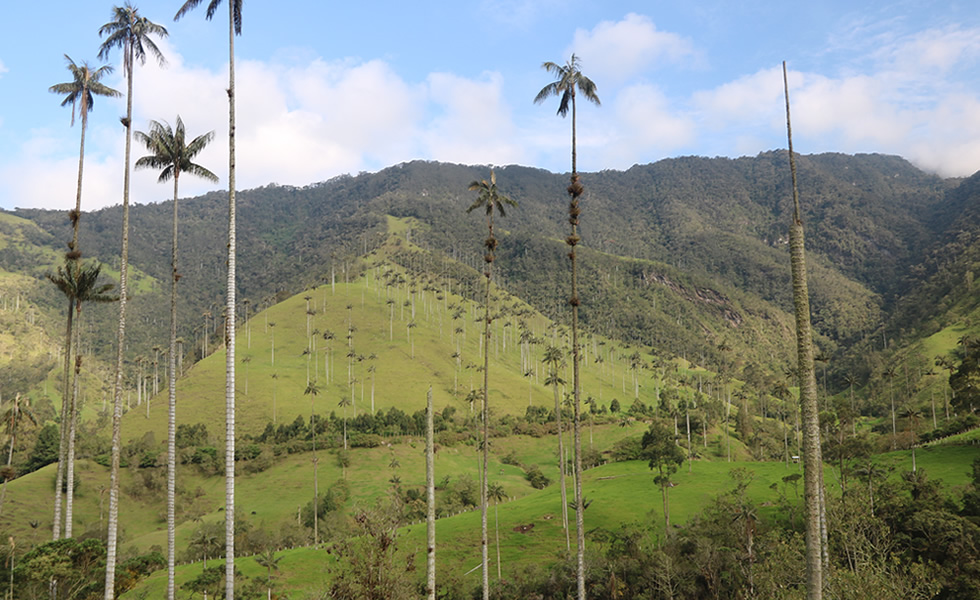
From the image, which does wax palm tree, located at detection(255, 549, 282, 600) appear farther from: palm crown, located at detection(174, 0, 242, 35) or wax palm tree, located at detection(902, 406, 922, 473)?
wax palm tree, located at detection(902, 406, 922, 473)

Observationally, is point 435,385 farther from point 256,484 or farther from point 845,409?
point 845,409

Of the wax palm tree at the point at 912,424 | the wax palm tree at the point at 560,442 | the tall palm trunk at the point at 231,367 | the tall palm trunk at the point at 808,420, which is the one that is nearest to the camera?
the tall palm trunk at the point at 808,420

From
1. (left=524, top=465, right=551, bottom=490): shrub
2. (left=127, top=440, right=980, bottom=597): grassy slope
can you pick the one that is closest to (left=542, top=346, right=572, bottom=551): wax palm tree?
(left=127, top=440, right=980, bottom=597): grassy slope

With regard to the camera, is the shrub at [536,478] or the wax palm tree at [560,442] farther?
the shrub at [536,478]

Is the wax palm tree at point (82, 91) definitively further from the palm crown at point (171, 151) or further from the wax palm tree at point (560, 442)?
the wax palm tree at point (560, 442)

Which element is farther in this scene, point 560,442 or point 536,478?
point 536,478

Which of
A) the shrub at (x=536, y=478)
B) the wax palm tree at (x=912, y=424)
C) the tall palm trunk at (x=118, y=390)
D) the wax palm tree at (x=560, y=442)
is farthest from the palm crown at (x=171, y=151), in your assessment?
the shrub at (x=536, y=478)

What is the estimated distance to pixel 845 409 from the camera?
83500 millimetres

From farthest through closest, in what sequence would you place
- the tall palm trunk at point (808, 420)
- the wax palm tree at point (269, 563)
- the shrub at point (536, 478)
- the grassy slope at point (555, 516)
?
the shrub at point (536, 478)
the grassy slope at point (555, 516)
the wax palm tree at point (269, 563)
the tall palm trunk at point (808, 420)

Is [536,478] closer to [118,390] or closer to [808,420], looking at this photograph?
[118,390]

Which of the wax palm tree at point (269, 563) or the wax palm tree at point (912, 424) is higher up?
the wax palm tree at point (912, 424)

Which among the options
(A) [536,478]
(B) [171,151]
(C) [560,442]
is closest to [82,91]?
(B) [171,151]

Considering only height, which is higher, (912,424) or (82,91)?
(82,91)

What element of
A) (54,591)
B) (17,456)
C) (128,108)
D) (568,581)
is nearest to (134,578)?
(54,591)
